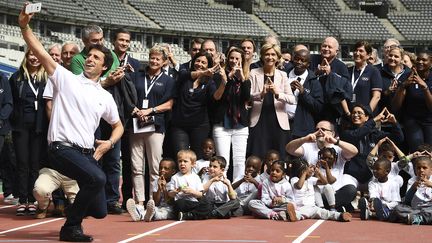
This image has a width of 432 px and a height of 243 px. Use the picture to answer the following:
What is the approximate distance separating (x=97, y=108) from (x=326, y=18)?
3885 cm

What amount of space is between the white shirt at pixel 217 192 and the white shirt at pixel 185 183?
217 millimetres

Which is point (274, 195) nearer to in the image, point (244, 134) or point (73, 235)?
point (244, 134)

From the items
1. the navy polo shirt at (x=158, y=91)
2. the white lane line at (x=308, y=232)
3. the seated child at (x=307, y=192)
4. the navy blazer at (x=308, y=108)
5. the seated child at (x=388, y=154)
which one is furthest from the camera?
the navy blazer at (x=308, y=108)

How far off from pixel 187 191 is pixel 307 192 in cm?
141

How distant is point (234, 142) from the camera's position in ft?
32.1

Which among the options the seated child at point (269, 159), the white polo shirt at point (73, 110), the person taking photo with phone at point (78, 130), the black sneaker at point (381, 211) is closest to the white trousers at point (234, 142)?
the seated child at point (269, 159)

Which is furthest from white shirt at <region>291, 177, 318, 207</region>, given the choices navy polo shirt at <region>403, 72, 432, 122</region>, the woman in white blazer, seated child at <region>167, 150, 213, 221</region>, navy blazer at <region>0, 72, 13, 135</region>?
navy blazer at <region>0, 72, 13, 135</region>

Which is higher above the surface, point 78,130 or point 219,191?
point 78,130

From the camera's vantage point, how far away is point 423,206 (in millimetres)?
8594

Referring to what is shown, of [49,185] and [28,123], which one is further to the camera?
[28,123]

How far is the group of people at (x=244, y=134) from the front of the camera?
896 cm

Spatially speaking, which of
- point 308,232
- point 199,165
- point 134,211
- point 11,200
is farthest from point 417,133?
point 11,200

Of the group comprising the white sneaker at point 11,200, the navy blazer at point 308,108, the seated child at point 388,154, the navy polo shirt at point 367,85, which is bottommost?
the white sneaker at point 11,200

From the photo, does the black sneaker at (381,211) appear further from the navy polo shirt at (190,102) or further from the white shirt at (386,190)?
the navy polo shirt at (190,102)
